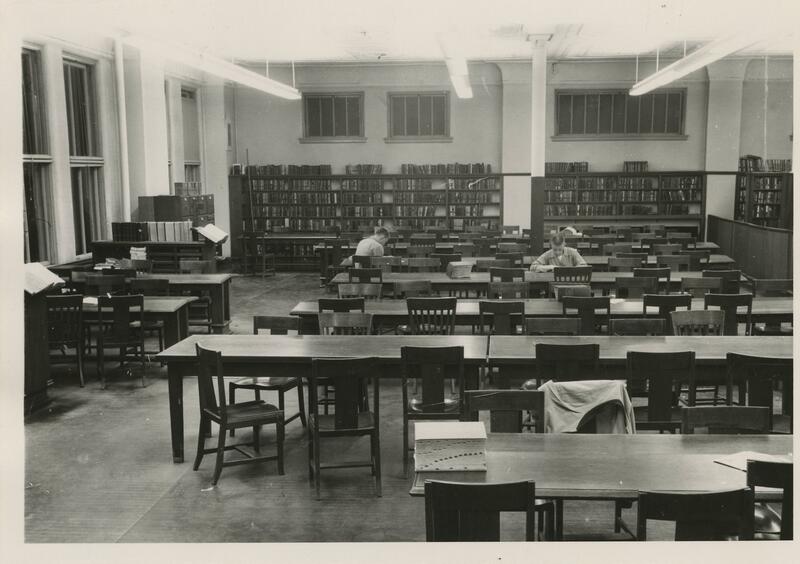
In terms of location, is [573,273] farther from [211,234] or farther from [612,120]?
[612,120]

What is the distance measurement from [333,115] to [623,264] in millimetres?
9041

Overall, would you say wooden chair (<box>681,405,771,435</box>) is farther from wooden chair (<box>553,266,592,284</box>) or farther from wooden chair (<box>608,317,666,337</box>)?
wooden chair (<box>553,266,592,284</box>)

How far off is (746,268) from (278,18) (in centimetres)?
853

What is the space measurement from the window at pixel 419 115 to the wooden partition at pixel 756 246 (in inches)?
227

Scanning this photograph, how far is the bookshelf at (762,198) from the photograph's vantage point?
15281 mm

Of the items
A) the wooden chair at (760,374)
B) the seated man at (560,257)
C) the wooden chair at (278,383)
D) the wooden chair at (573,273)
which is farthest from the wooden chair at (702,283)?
the wooden chair at (278,383)

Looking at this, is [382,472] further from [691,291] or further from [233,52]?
[233,52]

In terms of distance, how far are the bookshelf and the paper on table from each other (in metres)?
12.9

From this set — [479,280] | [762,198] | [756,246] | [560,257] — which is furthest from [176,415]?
[762,198]

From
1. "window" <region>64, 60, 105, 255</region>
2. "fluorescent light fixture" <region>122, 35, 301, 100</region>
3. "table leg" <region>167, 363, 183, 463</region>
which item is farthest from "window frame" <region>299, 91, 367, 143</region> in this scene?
"table leg" <region>167, 363, 183, 463</region>

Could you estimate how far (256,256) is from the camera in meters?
15.6

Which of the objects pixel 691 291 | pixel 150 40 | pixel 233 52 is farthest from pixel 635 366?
pixel 233 52

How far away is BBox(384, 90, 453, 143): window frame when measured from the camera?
16766 mm

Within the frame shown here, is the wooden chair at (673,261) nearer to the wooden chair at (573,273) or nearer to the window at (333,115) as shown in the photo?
the wooden chair at (573,273)
